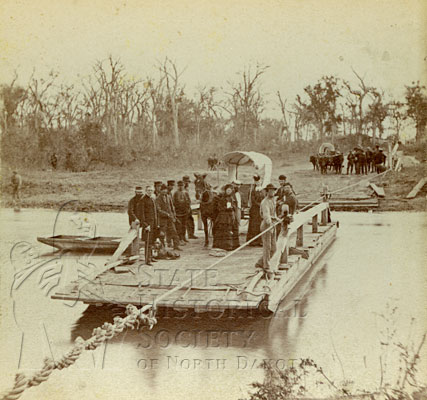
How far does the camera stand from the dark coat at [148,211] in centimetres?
745

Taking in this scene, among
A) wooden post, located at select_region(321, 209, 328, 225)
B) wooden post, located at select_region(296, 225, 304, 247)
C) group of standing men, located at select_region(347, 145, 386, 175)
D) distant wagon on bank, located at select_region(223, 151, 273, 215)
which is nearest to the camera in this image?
group of standing men, located at select_region(347, 145, 386, 175)

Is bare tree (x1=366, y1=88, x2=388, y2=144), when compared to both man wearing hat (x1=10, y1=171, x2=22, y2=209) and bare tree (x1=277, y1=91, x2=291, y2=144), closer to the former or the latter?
bare tree (x1=277, y1=91, x2=291, y2=144)

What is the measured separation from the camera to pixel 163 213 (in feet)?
27.8

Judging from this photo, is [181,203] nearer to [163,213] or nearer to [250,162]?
[163,213]

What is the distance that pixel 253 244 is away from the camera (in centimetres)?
934

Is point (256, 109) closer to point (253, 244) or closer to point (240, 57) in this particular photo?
point (240, 57)

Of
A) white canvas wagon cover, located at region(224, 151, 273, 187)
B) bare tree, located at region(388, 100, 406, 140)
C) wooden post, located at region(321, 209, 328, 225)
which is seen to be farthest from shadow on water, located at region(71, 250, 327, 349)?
wooden post, located at region(321, 209, 328, 225)

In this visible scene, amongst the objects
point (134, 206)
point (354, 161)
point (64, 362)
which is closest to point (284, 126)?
point (354, 161)

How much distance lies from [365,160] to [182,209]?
314 cm

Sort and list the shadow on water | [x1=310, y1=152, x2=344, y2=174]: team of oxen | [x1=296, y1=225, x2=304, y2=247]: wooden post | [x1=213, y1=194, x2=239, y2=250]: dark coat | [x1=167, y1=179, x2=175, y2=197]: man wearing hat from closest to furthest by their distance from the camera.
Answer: the shadow on water < [x1=167, y1=179, x2=175, y2=197]: man wearing hat < [x1=213, y1=194, x2=239, y2=250]: dark coat < [x1=296, y1=225, x2=304, y2=247]: wooden post < [x1=310, y1=152, x2=344, y2=174]: team of oxen

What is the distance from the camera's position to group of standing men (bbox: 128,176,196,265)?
293 inches

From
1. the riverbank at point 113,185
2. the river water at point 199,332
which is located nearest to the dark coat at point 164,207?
the riverbank at point 113,185

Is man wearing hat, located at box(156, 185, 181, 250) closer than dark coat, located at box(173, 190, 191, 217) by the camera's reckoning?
Yes

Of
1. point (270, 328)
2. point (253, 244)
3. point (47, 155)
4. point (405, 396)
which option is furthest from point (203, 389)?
point (253, 244)
